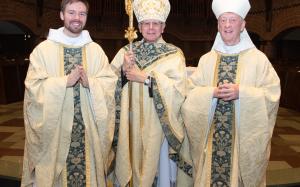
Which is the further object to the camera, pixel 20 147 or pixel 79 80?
pixel 20 147

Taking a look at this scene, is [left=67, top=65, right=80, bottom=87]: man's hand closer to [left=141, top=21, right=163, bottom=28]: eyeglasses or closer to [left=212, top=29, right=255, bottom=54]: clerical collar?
[left=141, top=21, right=163, bottom=28]: eyeglasses

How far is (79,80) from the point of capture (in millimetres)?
3180

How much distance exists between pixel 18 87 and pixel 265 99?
8709 mm

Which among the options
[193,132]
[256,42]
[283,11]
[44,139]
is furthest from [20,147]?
[256,42]

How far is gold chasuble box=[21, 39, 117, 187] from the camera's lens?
123 inches

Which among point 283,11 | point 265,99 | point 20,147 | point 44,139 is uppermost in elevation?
point 283,11

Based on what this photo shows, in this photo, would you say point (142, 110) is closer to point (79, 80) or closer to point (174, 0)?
point (79, 80)

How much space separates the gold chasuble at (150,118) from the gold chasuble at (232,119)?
133 millimetres

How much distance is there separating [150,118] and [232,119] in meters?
0.74

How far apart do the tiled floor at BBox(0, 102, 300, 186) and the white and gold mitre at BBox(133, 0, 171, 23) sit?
2.44 meters

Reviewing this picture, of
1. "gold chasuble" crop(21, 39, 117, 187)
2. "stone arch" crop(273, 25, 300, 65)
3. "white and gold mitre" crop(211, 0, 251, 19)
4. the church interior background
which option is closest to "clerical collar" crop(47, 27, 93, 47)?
"gold chasuble" crop(21, 39, 117, 187)

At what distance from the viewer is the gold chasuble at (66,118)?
3119 millimetres

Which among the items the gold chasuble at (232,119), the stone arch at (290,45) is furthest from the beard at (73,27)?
the stone arch at (290,45)

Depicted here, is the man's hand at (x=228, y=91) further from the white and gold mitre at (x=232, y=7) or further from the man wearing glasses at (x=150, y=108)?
the white and gold mitre at (x=232, y=7)
